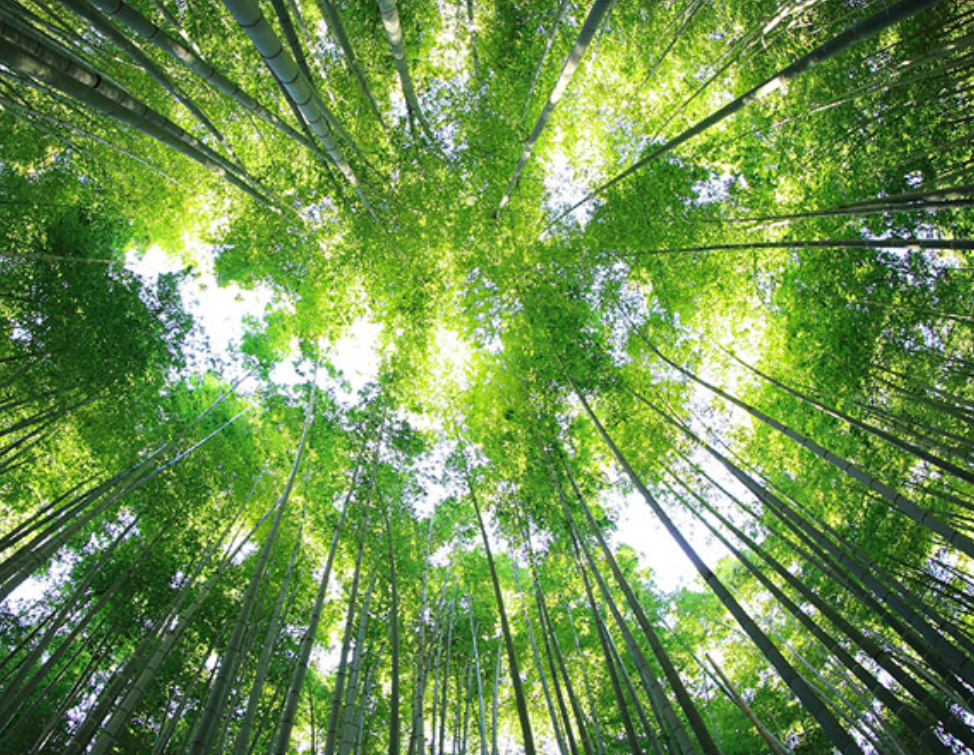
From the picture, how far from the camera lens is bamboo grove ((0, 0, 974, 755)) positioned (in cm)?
422

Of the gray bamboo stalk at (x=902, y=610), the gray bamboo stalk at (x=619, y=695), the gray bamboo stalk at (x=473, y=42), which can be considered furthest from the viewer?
the gray bamboo stalk at (x=473, y=42)

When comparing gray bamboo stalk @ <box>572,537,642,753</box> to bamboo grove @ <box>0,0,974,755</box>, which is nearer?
gray bamboo stalk @ <box>572,537,642,753</box>

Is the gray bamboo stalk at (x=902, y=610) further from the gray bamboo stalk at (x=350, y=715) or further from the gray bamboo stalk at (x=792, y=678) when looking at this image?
the gray bamboo stalk at (x=350, y=715)

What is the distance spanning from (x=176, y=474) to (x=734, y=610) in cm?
585

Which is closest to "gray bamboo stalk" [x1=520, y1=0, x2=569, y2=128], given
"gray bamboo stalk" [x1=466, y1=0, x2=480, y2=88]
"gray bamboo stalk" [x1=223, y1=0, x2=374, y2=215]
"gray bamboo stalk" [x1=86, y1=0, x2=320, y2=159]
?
"gray bamboo stalk" [x1=466, y1=0, x2=480, y2=88]

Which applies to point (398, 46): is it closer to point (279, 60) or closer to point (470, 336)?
point (279, 60)

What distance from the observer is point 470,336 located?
226 inches

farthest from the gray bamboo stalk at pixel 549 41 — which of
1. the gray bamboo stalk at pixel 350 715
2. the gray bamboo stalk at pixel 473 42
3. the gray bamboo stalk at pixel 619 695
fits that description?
the gray bamboo stalk at pixel 350 715

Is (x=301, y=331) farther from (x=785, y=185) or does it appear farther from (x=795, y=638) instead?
(x=795, y=638)

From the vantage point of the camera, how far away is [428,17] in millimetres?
5156

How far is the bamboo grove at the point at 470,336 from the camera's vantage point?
13.8 ft

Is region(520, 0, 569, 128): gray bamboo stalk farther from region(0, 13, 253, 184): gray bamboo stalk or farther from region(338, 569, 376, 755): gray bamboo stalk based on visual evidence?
region(338, 569, 376, 755): gray bamboo stalk

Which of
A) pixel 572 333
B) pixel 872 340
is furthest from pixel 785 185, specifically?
pixel 572 333

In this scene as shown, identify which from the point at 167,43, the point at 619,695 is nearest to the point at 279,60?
the point at 167,43
